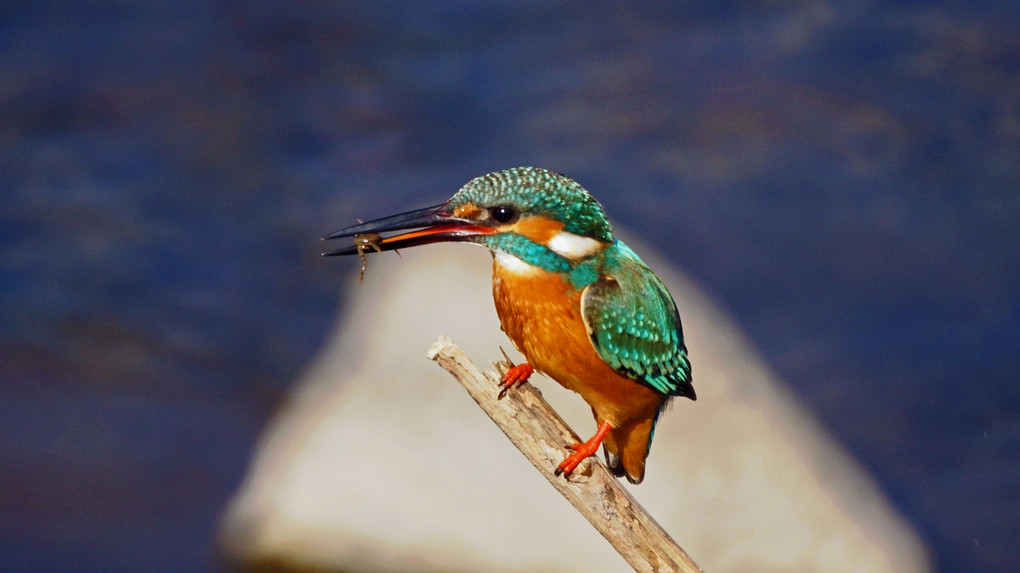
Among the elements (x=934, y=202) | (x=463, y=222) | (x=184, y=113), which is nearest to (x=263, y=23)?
(x=184, y=113)

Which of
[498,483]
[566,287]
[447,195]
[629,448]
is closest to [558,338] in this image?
[566,287]

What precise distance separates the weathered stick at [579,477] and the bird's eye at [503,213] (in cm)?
38

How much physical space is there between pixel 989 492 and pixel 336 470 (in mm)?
3062

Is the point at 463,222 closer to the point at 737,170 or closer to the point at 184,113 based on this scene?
the point at 737,170

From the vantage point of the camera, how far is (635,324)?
250 centimetres

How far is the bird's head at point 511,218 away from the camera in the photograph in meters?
2.37

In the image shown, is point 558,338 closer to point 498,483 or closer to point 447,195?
point 498,483

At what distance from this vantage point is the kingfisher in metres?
2.38

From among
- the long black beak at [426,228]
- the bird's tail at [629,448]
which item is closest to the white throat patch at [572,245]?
the long black beak at [426,228]

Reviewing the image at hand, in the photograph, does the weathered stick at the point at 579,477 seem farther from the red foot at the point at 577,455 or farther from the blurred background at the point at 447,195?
the blurred background at the point at 447,195

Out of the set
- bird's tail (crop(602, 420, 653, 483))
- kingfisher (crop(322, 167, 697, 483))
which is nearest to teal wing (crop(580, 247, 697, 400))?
kingfisher (crop(322, 167, 697, 483))

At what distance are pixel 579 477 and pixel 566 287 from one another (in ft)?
1.52

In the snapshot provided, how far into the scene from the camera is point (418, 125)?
7.66m

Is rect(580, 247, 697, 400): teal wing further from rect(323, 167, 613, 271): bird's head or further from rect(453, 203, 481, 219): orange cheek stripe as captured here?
rect(453, 203, 481, 219): orange cheek stripe
